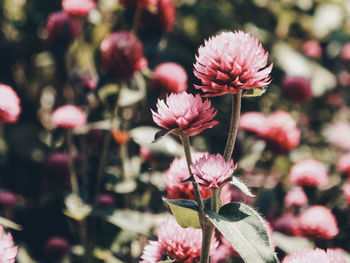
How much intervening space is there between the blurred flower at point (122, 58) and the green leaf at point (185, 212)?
0.82 meters

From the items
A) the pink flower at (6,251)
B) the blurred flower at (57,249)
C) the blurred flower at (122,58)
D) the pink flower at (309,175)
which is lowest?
the pink flower at (6,251)

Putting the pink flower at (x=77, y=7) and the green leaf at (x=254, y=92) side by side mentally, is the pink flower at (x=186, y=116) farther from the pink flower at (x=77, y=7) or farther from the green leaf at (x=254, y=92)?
the pink flower at (x=77, y=7)

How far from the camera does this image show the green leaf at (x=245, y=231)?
618mm

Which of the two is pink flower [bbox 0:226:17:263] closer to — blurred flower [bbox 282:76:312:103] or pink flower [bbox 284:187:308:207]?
pink flower [bbox 284:187:308:207]

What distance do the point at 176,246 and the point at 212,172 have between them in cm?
21

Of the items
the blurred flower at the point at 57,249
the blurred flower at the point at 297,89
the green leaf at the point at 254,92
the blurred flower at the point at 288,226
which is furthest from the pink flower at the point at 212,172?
the blurred flower at the point at 297,89

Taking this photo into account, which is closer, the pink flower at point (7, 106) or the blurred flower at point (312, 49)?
the pink flower at point (7, 106)

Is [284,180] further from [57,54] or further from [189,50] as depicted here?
[57,54]

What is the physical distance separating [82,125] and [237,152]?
0.61 m

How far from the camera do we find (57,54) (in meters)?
1.70

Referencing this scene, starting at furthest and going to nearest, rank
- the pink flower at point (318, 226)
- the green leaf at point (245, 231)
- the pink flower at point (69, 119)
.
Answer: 1. the pink flower at point (69, 119)
2. the pink flower at point (318, 226)
3. the green leaf at point (245, 231)

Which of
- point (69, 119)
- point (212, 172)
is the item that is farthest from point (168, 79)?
point (212, 172)

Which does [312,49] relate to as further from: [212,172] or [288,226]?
[212,172]

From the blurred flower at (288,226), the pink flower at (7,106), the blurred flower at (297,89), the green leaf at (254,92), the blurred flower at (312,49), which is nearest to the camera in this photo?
the green leaf at (254,92)
